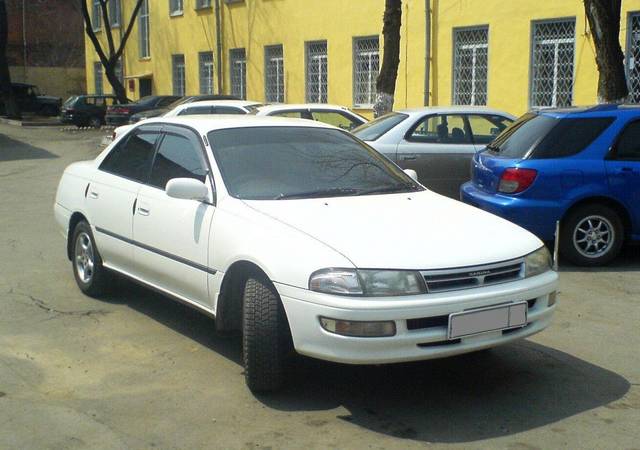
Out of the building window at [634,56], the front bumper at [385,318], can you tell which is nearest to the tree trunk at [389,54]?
the building window at [634,56]

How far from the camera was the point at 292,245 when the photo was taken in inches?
183

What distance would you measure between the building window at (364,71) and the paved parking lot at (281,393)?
15613 millimetres

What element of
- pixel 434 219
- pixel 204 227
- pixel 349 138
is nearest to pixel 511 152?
pixel 349 138

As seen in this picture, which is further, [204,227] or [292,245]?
[204,227]

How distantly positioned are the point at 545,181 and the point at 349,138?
2.67 meters

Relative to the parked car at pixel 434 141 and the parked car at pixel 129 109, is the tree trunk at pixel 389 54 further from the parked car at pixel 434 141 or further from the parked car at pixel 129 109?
the parked car at pixel 129 109

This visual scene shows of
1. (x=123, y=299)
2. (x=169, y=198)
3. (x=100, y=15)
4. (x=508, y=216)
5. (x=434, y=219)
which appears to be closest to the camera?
(x=434, y=219)

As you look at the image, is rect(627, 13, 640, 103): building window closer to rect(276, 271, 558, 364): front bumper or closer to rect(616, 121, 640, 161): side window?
rect(616, 121, 640, 161): side window

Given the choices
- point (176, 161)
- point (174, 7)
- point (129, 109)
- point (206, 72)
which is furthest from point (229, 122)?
point (174, 7)

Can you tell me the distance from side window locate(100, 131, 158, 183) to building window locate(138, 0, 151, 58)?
29.2 metres

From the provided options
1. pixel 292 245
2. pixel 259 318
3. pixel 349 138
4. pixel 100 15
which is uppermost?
pixel 100 15

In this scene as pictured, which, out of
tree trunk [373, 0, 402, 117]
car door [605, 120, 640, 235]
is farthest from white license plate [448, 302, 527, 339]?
tree trunk [373, 0, 402, 117]

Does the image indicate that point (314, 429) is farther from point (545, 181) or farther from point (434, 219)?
point (545, 181)

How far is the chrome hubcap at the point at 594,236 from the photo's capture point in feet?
27.4
